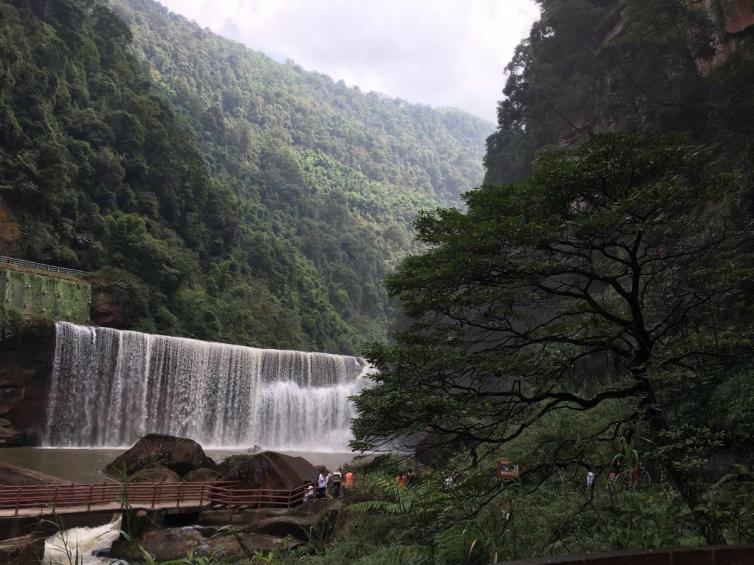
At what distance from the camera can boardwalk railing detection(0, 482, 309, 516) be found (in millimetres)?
11109

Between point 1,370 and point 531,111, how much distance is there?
27.8 metres

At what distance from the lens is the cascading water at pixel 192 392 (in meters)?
22.8

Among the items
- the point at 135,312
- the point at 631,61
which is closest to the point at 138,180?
the point at 135,312

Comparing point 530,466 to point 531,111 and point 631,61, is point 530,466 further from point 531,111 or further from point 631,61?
point 531,111

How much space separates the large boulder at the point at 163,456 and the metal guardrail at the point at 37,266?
13.0 m

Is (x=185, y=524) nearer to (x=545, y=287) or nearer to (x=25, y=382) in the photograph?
(x=545, y=287)

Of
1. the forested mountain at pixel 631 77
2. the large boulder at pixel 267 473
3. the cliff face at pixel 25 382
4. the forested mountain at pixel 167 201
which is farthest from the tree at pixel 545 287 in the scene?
the forested mountain at pixel 167 201

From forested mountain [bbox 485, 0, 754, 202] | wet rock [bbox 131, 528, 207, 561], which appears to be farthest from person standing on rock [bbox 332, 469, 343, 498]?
forested mountain [bbox 485, 0, 754, 202]

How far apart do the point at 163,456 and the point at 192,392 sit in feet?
35.6

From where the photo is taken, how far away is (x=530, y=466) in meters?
6.47

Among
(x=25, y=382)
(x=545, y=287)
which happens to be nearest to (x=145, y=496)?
(x=545, y=287)

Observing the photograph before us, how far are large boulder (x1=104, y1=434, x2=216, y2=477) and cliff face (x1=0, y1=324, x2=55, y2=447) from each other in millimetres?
7168

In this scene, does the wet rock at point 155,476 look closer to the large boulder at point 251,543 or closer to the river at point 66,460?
the river at point 66,460

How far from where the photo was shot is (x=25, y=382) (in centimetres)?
2158
